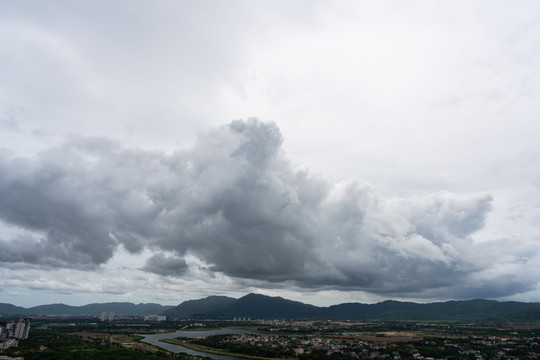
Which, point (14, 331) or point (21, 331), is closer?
point (21, 331)

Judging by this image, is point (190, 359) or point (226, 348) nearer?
point (190, 359)

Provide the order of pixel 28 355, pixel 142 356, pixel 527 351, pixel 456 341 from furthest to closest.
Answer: pixel 456 341 < pixel 527 351 < pixel 142 356 < pixel 28 355

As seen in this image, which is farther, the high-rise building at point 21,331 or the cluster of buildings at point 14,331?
the high-rise building at point 21,331

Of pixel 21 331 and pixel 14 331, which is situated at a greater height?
pixel 21 331

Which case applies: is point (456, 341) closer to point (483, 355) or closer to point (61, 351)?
point (483, 355)

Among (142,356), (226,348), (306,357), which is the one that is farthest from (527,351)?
(142,356)

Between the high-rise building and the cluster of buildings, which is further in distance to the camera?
the high-rise building

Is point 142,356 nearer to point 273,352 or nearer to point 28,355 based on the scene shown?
point 28,355

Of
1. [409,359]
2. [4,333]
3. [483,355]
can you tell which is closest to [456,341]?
[483,355]

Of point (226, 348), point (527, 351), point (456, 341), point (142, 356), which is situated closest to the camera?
point (142, 356)
